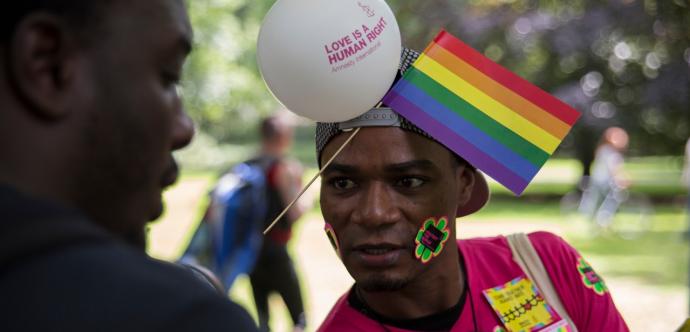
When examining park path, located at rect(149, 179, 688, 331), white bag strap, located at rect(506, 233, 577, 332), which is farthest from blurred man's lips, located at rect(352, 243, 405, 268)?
park path, located at rect(149, 179, 688, 331)

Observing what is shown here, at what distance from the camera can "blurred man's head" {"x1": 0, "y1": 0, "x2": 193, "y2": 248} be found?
36.5 inches

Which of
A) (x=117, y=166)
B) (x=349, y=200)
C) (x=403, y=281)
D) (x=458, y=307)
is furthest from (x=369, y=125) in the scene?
(x=117, y=166)

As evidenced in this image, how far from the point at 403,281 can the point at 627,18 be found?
14970mm

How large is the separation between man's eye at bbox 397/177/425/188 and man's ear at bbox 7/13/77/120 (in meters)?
1.40

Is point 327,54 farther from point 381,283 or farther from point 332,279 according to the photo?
point 332,279

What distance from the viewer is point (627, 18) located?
622 inches

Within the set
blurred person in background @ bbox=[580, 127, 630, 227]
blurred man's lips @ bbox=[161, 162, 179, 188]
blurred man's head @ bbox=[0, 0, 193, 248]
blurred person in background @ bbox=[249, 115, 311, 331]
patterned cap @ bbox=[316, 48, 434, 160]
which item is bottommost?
blurred person in background @ bbox=[580, 127, 630, 227]

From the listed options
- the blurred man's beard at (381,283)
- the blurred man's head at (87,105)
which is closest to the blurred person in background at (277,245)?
the blurred man's beard at (381,283)

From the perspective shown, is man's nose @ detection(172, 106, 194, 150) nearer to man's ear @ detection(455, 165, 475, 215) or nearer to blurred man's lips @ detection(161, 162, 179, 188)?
blurred man's lips @ detection(161, 162, 179, 188)

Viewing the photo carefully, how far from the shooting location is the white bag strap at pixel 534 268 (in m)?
2.33

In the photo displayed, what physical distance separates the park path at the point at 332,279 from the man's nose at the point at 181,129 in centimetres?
395

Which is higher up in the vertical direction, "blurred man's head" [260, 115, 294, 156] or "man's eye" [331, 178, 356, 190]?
"man's eye" [331, 178, 356, 190]

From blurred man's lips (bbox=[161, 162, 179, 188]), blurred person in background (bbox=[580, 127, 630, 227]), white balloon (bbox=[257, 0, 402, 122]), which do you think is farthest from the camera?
blurred person in background (bbox=[580, 127, 630, 227])

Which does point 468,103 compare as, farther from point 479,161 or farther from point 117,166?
point 117,166
